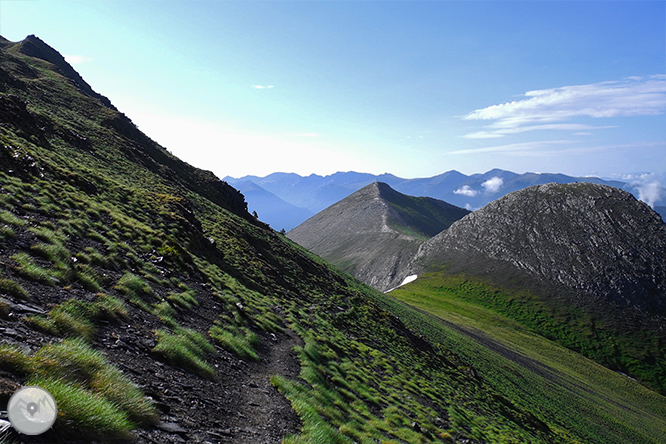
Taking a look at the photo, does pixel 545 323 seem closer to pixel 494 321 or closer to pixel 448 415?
pixel 494 321

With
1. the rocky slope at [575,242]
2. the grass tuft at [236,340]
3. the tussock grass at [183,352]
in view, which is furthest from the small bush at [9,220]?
the rocky slope at [575,242]

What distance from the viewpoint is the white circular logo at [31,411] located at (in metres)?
4.06

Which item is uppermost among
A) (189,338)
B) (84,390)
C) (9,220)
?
(9,220)

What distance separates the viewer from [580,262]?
13312 cm

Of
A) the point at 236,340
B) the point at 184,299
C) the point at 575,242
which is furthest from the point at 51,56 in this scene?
the point at 575,242

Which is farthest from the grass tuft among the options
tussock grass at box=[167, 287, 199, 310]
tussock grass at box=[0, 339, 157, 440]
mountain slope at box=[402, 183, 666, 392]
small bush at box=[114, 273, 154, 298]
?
mountain slope at box=[402, 183, 666, 392]

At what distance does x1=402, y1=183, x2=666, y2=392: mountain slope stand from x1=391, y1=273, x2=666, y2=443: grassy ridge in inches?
694

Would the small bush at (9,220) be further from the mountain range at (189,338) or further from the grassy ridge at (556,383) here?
the grassy ridge at (556,383)

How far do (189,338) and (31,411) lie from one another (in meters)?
9.09

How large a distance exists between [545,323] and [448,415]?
381 feet

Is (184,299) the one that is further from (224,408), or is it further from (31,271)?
(224,408)

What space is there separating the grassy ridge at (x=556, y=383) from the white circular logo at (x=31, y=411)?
4602 centimetres

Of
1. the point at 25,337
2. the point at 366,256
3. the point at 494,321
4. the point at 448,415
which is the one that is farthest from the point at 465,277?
the point at 25,337

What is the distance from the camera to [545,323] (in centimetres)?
11569
